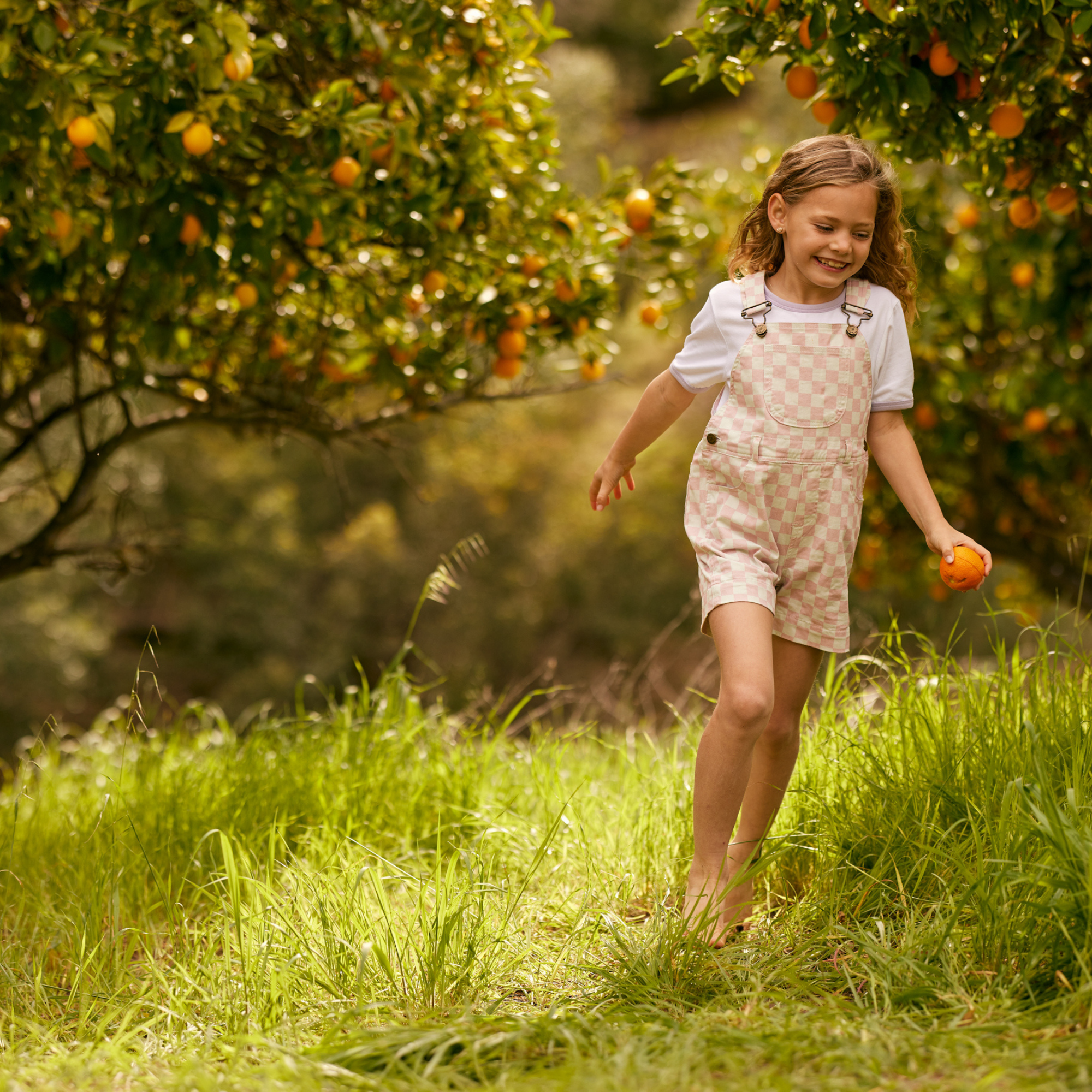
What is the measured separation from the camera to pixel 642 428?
2062 mm

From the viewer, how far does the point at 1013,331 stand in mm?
5402

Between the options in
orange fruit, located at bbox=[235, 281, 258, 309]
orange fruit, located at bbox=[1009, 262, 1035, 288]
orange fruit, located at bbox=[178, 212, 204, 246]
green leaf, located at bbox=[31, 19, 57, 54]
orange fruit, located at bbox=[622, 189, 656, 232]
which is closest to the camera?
green leaf, located at bbox=[31, 19, 57, 54]

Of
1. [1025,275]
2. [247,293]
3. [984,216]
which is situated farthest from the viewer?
[984,216]

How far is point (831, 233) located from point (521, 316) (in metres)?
1.51

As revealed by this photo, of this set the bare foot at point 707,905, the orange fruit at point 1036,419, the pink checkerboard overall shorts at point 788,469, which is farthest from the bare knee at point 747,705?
the orange fruit at point 1036,419

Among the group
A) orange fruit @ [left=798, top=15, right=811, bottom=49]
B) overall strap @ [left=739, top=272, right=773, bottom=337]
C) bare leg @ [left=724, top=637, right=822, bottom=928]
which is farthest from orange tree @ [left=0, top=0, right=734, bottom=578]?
bare leg @ [left=724, top=637, right=822, bottom=928]

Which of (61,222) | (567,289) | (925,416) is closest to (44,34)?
(61,222)

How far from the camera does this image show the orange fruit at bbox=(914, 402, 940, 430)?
5.04 m

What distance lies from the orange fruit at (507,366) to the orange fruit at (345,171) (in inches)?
32.7

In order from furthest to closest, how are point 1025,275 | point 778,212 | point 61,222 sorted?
point 1025,275
point 61,222
point 778,212

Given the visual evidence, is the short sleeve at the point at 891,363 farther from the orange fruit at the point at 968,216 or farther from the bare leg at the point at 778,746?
the orange fruit at the point at 968,216

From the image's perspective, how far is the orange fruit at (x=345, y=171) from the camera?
275cm

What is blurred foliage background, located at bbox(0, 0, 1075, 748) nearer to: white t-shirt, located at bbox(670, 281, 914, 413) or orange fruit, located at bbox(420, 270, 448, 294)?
orange fruit, located at bbox(420, 270, 448, 294)

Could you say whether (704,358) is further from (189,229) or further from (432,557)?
(432,557)
